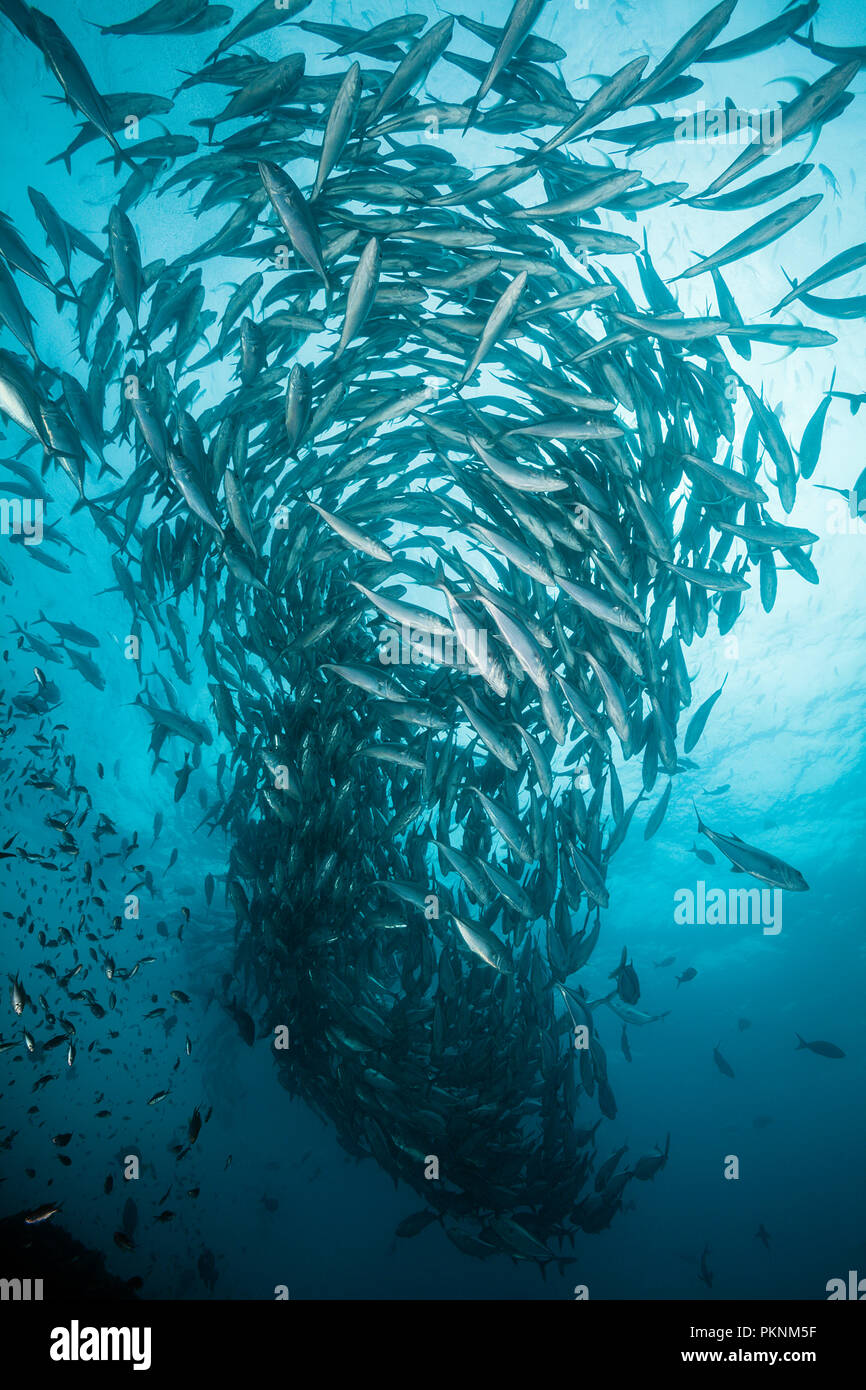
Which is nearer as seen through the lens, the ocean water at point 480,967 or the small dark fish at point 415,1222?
the small dark fish at point 415,1222

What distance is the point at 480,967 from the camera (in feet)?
20.5

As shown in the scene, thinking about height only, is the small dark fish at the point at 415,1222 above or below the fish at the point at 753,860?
below

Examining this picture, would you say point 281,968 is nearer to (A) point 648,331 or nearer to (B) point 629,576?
(B) point 629,576

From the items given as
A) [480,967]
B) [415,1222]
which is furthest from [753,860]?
[415,1222]

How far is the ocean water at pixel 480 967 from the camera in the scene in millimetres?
7441

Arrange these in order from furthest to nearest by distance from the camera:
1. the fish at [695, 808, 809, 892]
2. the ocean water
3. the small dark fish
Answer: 1. the ocean water
2. the small dark fish
3. the fish at [695, 808, 809, 892]

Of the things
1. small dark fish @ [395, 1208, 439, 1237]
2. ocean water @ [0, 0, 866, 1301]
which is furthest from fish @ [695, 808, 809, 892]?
small dark fish @ [395, 1208, 439, 1237]

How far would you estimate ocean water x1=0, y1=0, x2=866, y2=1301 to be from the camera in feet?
24.4

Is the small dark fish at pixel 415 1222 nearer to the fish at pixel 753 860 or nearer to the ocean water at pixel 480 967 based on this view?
the ocean water at pixel 480 967

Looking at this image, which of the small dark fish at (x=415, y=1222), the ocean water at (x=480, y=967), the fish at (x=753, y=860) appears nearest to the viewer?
the fish at (x=753, y=860)

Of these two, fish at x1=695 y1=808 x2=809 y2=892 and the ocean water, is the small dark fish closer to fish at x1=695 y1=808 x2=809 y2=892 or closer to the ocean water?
the ocean water

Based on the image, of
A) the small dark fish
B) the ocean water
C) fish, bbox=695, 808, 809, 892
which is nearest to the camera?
fish, bbox=695, 808, 809, 892

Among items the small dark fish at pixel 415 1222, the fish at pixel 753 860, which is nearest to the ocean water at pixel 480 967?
the fish at pixel 753 860
